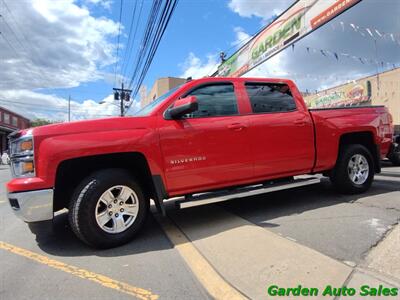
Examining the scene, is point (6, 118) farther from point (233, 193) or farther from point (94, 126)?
point (233, 193)

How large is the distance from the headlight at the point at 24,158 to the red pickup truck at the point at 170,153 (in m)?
0.01

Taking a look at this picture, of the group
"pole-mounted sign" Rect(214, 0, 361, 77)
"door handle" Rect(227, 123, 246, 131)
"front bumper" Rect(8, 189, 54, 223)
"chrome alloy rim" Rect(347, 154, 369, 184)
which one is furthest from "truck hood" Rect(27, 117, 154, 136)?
"pole-mounted sign" Rect(214, 0, 361, 77)

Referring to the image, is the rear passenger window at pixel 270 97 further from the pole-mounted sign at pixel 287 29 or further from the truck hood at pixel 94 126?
the pole-mounted sign at pixel 287 29

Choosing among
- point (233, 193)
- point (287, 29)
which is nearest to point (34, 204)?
point (233, 193)

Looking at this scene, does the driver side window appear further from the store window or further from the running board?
the store window

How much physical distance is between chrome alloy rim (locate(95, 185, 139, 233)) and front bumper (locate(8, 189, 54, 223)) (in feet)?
1.71

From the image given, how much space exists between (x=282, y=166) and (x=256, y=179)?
1.57 feet


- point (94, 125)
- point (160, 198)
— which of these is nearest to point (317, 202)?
point (160, 198)

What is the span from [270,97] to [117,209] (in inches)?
112

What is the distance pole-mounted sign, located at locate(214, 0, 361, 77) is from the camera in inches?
450

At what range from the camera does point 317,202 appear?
6.02m

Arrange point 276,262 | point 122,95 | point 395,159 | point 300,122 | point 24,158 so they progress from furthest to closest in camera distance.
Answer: point 122,95 < point 395,159 < point 300,122 < point 24,158 < point 276,262

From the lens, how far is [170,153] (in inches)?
186

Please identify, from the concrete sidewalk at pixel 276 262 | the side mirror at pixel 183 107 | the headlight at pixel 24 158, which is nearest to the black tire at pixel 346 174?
the concrete sidewalk at pixel 276 262
